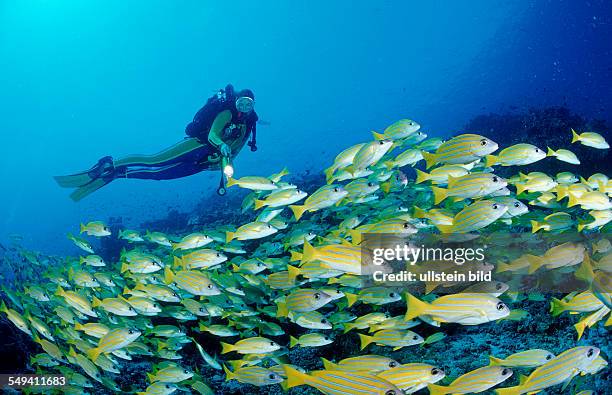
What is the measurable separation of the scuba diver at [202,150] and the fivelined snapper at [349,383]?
4.90 metres

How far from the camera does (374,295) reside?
465 cm

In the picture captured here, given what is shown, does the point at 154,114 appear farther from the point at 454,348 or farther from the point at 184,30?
the point at 454,348

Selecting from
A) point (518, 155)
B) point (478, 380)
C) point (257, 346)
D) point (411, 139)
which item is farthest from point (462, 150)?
point (257, 346)

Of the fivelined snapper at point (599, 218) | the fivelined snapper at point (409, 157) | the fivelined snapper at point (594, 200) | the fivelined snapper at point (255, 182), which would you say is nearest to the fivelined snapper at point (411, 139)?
the fivelined snapper at point (409, 157)

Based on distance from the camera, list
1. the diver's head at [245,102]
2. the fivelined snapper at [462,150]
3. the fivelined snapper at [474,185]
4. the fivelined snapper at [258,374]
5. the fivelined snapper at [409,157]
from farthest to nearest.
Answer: the diver's head at [245,102] < the fivelined snapper at [409,157] < the fivelined snapper at [462,150] < the fivelined snapper at [258,374] < the fivelined snapper at [474,185]

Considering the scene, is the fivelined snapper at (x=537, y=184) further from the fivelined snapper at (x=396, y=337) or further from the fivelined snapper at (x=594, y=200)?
the fivelined snapper at (x=396, y=337)

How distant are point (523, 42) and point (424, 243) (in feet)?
241

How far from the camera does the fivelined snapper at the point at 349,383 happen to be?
7.82ft

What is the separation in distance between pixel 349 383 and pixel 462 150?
123 inches

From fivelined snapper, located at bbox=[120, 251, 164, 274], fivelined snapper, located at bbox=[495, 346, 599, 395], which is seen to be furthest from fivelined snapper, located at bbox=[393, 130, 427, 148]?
fivelined snapper, located at bbox=[120, 251, 164, 274]

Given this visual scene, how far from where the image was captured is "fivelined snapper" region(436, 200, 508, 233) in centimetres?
373

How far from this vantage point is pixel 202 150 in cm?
1001

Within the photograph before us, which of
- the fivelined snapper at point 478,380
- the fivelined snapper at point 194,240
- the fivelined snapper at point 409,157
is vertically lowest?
the fivelined snapper at point 478,380

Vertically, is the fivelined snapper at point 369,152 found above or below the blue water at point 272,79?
below
